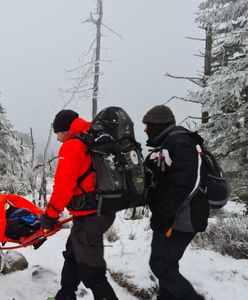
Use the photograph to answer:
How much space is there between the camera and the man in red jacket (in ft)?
11.9

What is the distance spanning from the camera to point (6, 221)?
13.7 feet

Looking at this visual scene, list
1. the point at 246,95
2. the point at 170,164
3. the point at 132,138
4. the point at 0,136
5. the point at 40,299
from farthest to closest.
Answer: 1. the point at 0,136
2. the point at 246,95
3. the point at 40,299
4. the point at 132,138
5. the point at 170,164

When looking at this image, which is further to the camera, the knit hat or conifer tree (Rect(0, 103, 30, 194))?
conifer tree (Rect(0, 103, 30, 194))

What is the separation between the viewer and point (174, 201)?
3576mm

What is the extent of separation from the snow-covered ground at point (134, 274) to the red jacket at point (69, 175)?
4.90ft

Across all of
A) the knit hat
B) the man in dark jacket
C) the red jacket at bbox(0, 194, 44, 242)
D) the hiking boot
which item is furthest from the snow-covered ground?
the knit hat

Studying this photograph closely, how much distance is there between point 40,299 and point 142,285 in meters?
1.28

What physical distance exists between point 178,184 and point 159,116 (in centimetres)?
76

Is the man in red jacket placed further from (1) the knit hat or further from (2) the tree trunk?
(2) the tree trunk

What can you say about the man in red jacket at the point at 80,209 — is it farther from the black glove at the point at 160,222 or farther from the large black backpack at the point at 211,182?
the large black backpack at the point at 211,182

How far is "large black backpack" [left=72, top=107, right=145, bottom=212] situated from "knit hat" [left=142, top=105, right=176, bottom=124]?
1.12ft

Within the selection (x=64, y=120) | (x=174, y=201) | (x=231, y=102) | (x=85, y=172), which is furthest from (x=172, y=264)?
(x=231, y=102)

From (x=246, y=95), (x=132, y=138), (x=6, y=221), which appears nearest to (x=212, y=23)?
(x=246, y=95)

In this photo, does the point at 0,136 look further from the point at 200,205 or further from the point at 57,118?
the point at 200,205
